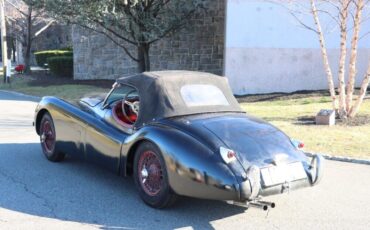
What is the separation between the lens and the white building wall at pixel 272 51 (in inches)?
643

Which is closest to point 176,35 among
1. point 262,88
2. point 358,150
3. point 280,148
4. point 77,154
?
point 262,88

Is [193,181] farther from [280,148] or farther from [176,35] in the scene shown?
[176,35]

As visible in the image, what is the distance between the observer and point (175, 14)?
18406 mm

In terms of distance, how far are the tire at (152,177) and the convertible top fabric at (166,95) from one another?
0.37 m

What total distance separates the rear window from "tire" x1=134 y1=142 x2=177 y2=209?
2.44 feet

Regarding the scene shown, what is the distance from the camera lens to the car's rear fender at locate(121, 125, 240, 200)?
4.65 meters

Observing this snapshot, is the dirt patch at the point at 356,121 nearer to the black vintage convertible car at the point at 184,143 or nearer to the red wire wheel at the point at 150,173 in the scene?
the black vintage convertible car at the point at 184,143

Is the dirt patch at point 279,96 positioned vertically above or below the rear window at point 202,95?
below

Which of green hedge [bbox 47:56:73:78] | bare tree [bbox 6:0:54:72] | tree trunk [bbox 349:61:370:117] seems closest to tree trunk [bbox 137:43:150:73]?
green hedge [bbox 47:56:73:78]

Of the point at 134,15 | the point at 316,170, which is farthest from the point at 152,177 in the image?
the point at 134,15

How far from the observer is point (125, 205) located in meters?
5.34

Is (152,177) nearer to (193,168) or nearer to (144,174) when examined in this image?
(144,174)

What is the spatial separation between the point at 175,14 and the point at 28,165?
40.5ft

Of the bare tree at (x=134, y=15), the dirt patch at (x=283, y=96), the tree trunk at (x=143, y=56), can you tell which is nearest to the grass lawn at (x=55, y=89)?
the tree trunk at (x=143, y=56)
